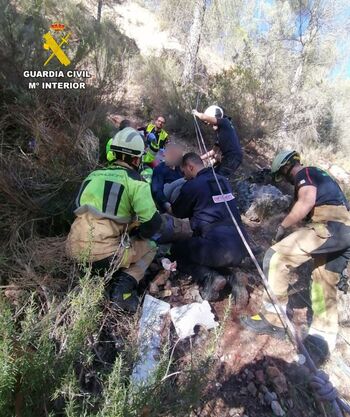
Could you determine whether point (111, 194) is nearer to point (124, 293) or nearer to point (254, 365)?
point (124, 293)

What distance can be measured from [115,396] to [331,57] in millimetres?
13678

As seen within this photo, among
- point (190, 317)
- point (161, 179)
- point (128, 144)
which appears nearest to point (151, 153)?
point (161, 179)

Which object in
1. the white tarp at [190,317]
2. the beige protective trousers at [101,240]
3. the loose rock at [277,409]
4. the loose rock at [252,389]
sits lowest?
the loose rock at [277,409]

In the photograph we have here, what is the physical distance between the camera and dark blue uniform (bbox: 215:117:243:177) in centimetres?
501

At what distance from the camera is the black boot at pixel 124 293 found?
2668mm

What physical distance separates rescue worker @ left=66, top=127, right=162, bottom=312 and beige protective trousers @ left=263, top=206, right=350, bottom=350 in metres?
1.40

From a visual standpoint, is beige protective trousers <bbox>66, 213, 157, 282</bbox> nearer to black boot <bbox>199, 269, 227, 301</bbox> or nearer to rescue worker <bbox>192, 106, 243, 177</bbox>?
black boot <bbox>199, 269, 227, 301</bbox>

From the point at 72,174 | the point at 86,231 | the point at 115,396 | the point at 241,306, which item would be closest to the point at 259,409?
the point at 241,306

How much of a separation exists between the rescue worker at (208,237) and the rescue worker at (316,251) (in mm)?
425

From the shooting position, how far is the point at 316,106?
11.4 meters

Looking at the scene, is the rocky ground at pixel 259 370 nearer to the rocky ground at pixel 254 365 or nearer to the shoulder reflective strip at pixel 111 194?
the rocky ground at pixel 254 365

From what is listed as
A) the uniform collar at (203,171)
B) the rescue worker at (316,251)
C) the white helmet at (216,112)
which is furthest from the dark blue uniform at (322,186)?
the white helmet at (216,112)

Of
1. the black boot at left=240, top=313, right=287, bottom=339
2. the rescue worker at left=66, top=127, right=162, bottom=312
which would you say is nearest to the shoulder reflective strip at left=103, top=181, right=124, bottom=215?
the rescue worker at left=66, top=127, right=162, bottom=312

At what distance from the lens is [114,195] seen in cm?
256
